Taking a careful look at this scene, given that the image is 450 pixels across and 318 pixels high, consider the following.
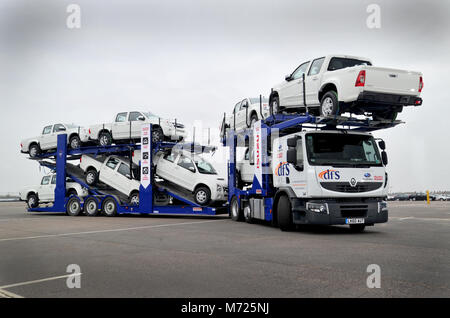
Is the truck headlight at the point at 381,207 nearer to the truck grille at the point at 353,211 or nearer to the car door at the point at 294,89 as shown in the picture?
the truck grille at the point at 353,211

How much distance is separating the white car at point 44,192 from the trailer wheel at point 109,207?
2.41 m

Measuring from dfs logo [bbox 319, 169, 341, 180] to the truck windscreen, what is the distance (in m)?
0.20

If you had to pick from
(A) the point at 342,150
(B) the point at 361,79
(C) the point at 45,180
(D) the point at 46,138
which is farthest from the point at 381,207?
(C) the point at 45,180

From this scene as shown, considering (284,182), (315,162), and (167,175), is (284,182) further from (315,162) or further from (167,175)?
(167,175)

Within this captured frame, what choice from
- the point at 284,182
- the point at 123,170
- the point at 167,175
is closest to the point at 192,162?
the point at 167,175

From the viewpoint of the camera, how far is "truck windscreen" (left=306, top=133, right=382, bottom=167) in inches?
373

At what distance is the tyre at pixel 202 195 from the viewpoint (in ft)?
51.1

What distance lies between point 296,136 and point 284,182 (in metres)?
1.28

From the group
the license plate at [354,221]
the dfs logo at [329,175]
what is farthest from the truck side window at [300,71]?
the license plate at [354,221]

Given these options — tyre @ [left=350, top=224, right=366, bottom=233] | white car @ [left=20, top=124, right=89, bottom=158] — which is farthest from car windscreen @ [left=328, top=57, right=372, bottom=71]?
white car @ [left=20, top=124, right=89, bottom=158]

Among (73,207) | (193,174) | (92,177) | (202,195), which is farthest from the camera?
(73,207)

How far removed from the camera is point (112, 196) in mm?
17641

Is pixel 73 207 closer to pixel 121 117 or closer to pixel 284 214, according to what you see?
pixel 121 117

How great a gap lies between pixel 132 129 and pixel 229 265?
42.2 feet
